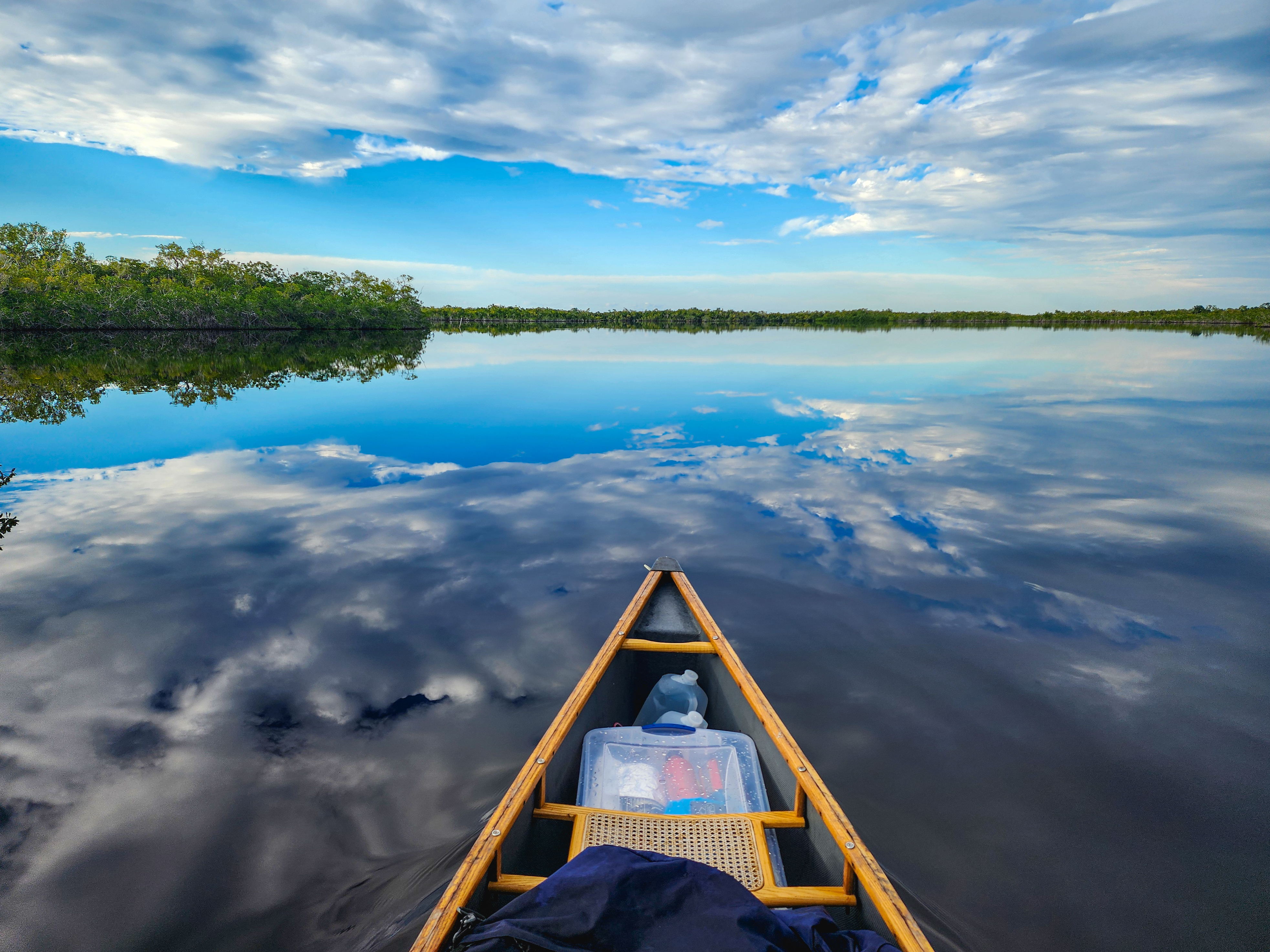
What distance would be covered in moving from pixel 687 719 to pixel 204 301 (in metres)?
70.7

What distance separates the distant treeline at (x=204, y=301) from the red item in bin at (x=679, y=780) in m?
63.0

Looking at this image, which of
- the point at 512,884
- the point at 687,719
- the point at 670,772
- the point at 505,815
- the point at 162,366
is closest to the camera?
the point at 512,884

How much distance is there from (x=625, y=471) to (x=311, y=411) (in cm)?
1152

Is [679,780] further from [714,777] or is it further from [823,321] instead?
[823,321]

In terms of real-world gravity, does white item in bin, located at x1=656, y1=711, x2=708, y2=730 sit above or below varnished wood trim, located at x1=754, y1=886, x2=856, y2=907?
below

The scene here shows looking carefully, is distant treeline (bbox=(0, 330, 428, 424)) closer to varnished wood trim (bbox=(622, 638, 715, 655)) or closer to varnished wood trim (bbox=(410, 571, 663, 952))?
varnished wood trim (bbox=(622, 638, 715, 655))

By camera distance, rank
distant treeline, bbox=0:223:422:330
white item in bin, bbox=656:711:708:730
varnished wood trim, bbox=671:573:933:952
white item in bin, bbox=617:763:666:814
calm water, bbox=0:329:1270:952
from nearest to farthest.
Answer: varnished wood trim, bbox=671:573:933:952, calm water, bbox=0:329:1270:952, white item in bin, bbox=617:763:666:814, white item in bin, bbox=656:711:708:730, distant treeline, bbox=0:223:422:330

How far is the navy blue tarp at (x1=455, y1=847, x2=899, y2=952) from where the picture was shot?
6.10 feet

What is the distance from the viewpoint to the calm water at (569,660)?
3.11 meters

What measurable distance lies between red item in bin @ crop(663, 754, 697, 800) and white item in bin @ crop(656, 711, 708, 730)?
29 centimetres

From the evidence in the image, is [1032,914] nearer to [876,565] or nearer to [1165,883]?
[1165,883]

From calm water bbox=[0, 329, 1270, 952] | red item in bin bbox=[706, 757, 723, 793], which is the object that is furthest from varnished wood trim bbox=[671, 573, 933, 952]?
calm water bbox=[0, 329, 1270, 952]

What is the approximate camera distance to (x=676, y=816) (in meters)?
2.95

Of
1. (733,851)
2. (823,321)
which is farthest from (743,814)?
(823,321)
